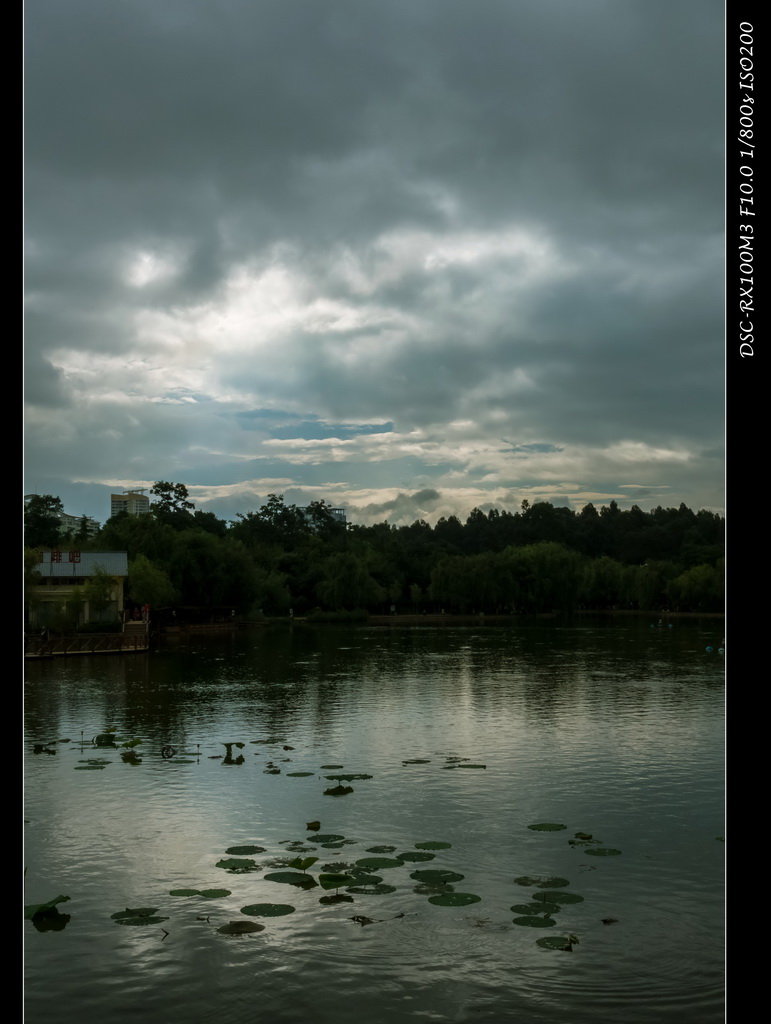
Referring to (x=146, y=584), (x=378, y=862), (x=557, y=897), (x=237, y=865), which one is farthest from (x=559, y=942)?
(x=146, y=584)

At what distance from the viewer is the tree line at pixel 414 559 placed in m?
33.1

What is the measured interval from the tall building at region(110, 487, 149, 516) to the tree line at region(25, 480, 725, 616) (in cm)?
80

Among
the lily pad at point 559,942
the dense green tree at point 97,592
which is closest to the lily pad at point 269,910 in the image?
the lily pad at point 559,942

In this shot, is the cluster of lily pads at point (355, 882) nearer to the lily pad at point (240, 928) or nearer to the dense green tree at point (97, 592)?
the lily pad at point (240, 928)

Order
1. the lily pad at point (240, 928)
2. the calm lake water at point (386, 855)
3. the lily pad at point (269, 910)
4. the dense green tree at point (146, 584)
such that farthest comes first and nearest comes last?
the dense green tree at point (146, 584) → the lily pad at point (269, 910) → the lily pad at point (240, 928) → the calm lake water at point (386, 855)

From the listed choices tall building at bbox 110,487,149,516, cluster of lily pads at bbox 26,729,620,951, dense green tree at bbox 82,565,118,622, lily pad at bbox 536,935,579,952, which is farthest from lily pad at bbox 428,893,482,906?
tall building at bbox 110,487,149,516

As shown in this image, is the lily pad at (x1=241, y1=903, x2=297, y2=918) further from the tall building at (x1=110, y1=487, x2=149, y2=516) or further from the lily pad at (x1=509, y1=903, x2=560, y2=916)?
the tall building at (x1=110, y1=487, x2=149, y2=516)

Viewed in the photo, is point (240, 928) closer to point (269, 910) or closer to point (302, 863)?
point (269, 910)

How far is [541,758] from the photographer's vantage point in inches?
321

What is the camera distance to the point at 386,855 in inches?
194

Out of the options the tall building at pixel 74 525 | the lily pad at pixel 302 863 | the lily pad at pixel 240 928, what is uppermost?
the tall building at pixel 74 525

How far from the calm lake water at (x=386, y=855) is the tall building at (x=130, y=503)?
2520 centimetres

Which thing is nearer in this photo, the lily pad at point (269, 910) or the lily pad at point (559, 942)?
the lily pad at point (559, 942)
